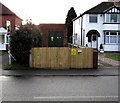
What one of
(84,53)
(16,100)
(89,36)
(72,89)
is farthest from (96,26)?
(16,100)

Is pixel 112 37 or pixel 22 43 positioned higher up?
pixel 112 37

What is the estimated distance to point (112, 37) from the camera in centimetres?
3297

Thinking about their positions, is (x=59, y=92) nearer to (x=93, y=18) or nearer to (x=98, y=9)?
(x=93, y=18)

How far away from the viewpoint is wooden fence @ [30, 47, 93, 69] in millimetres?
16375

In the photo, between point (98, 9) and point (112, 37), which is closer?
point (112, 37)

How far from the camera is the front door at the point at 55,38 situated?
43.2 metres

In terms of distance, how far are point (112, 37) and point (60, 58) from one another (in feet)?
60.0

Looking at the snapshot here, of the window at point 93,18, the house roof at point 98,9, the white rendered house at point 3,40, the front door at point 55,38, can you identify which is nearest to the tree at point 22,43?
the white rendered house at point 3,40

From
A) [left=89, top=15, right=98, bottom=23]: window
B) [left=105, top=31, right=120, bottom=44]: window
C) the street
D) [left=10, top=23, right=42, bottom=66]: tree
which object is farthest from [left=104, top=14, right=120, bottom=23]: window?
the street

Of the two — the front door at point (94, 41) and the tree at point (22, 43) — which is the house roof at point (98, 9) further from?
the tree at point (22, 43)

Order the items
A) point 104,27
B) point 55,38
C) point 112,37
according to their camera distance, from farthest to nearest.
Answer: point 55,38
point 112,37
point 104,27

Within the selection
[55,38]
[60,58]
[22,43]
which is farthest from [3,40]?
[60,58]

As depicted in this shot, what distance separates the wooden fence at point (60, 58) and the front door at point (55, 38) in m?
26.5

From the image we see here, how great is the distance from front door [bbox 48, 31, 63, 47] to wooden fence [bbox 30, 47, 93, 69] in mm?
26484
